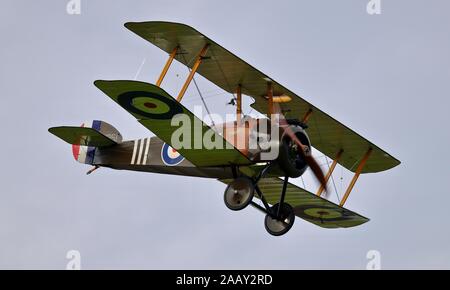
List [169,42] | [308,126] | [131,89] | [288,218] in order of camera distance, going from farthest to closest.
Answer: [308,126] → [288,218] → [169,42] → [131,89]

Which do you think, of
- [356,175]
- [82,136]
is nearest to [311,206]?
[356,175]

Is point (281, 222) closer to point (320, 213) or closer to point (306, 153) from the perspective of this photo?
point (306, 153)

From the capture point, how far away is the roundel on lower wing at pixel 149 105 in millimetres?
15359

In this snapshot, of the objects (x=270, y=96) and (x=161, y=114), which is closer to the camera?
(x=161, y=114)

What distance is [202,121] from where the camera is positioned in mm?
15781

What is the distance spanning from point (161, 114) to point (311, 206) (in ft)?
17.0

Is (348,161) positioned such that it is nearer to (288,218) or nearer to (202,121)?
(288,218)

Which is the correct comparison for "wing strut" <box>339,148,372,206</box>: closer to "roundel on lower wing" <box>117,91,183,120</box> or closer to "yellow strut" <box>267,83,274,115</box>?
"yellow strut" <box>267,83,274,115</box>

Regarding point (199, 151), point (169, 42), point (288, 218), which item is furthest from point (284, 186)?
point (169, 42)

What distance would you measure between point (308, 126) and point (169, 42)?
3787 millimetres

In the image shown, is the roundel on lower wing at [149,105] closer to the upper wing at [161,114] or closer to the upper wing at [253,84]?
the upper wing at [161,114]

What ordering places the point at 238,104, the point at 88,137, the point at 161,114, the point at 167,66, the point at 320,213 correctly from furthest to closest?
1. the point at 320,213
2. the point at 88,137
3. the point at 238,104
4. the point at 167,66
5. the point at 161,114

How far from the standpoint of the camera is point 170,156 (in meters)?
17.8

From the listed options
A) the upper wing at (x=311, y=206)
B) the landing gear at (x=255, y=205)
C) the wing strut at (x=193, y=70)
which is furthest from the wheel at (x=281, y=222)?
the wing strut at (x=193, y=70)
